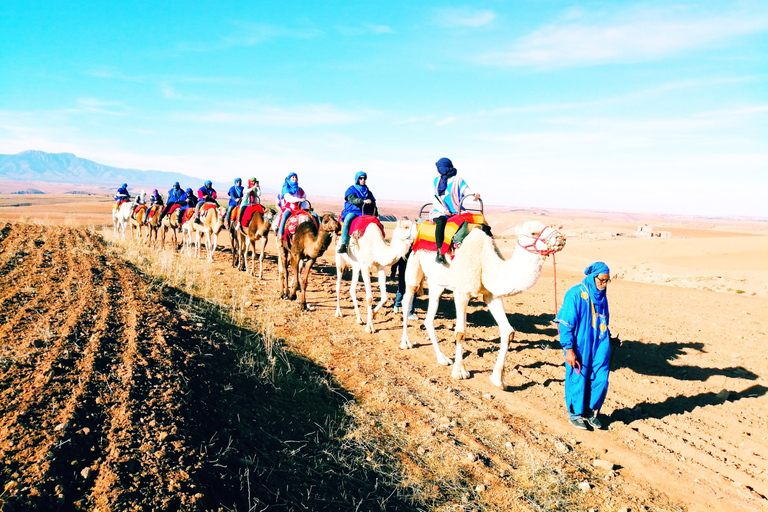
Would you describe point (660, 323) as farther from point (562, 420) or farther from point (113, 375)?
point (113, 375)

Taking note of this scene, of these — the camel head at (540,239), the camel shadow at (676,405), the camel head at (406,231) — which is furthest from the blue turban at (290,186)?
the camel shadow at (676,405)

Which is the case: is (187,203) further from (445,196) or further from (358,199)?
(445,196)

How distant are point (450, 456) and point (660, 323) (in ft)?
32.0

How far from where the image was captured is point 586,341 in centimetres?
555

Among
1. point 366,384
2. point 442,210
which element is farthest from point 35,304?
point 442,210

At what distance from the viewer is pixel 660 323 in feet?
39.0

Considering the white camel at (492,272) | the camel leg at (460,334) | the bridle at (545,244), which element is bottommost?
the camel leg at (460,334)

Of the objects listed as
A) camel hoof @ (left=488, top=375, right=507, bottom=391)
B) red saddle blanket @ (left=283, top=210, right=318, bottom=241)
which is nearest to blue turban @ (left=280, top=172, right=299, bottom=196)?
red saddle blanket @ (left=283, top=210, right=318, bottom=241)

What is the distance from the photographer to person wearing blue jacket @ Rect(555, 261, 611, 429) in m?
5.55

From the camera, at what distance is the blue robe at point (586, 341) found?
5.55 metres

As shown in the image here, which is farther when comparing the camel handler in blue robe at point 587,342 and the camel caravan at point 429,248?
the camel caravan at point 429,248

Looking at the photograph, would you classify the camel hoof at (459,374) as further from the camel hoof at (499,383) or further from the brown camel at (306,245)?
the brown camel at (306,245)

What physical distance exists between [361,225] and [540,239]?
16.2 feet

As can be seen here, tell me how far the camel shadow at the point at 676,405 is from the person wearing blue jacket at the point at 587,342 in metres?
0.67
